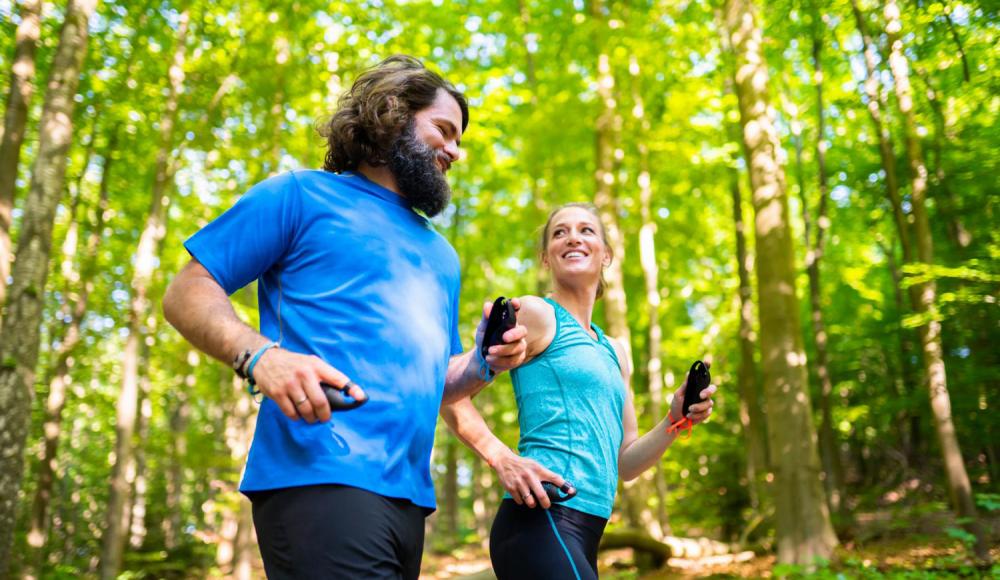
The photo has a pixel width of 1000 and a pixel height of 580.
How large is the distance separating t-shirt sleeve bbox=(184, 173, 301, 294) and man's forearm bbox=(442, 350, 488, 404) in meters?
0.65

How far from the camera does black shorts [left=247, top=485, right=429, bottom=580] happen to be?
1594mm

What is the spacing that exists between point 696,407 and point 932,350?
7.50 metres

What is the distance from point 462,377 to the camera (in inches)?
89.2

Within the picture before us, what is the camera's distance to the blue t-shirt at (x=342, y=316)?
1679mm

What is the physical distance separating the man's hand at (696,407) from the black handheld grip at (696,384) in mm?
14

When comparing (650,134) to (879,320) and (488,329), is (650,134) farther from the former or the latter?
(488,329)

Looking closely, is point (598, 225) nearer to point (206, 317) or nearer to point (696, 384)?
point (696, 384)

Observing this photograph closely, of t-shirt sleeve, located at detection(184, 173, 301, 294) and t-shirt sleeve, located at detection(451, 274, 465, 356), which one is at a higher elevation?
t-shirt sleeve, located at detection(184, 173, 301, 294)

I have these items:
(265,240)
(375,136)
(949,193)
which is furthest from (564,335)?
(949,193)

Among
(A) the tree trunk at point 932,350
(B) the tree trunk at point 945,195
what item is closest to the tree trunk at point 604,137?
(A) the tree trunk at point 932,350

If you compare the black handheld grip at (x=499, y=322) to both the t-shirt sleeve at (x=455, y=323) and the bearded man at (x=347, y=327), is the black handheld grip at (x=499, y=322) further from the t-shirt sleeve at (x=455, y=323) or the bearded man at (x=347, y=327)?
the t-shirt sleeve at (x=455, y=323)

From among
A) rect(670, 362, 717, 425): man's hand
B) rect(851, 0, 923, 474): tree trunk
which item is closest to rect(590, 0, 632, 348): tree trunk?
rect(851, 0, 923, 474): tree trunk

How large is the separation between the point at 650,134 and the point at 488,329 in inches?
508

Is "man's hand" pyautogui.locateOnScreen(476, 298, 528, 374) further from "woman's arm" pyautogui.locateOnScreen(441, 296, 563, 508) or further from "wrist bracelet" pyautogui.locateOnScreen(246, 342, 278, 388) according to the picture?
"wrist bracelet" pyautogui.locateOnScreen(246, 342, 278, 388)
